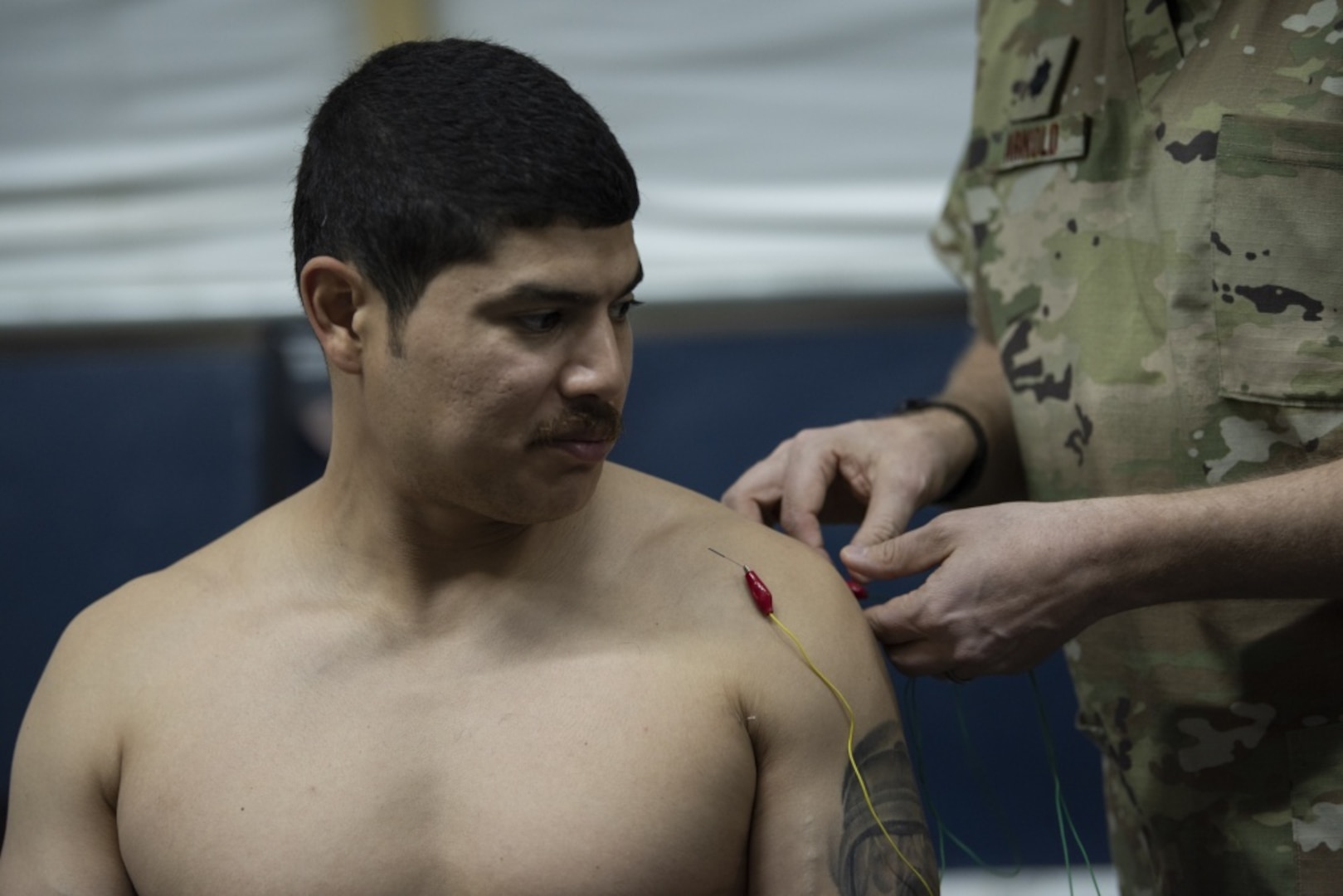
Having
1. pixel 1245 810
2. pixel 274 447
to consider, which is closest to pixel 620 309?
pixel 1245 810

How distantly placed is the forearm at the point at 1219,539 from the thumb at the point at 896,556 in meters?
0.15

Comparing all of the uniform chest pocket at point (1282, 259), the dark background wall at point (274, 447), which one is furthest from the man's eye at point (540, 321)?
the dark background wall at point (274, 447)

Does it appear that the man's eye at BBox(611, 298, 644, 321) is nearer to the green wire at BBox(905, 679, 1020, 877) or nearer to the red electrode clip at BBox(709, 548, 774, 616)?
the red electrode clip at BBox(709, 548, 774, 616)

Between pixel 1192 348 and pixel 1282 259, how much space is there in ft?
0.39

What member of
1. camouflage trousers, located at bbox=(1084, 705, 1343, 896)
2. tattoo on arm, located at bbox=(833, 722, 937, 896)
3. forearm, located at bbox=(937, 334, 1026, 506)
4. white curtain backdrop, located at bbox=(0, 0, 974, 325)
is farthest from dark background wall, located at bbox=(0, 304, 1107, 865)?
tattoo on arm, located at bbox=(833, 722, 937, 896)

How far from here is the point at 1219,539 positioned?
1.34m

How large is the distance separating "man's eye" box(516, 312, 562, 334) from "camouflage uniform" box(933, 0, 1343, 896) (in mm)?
624

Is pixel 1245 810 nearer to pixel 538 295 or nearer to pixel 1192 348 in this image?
pixel 1192 348

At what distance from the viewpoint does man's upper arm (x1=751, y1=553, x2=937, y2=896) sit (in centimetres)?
129

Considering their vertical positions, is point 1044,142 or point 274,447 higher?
point 1044,142

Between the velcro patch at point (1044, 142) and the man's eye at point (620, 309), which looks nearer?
the man's eye at point (620, 309)

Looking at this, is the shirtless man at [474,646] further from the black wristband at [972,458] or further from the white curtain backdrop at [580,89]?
the white curtain backdrop at [580,89]

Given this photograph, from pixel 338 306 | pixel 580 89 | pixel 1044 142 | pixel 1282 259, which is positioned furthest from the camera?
pixel 580 89

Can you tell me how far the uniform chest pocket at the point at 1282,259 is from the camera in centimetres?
144
